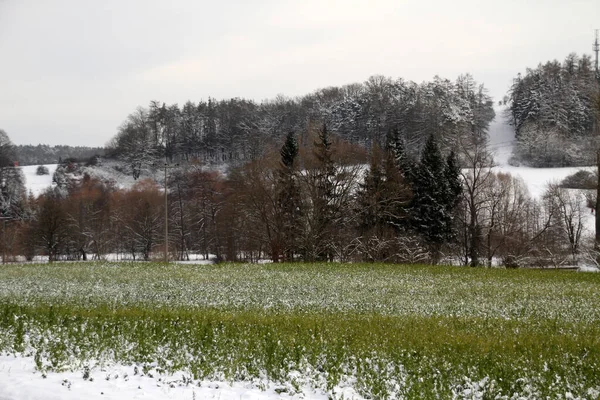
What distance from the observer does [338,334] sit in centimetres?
1135

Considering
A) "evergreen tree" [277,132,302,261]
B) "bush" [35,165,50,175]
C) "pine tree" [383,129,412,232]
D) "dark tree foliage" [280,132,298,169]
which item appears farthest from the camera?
"bush" [35,165,50,175]

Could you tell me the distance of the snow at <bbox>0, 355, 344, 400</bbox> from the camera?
782 centimetres

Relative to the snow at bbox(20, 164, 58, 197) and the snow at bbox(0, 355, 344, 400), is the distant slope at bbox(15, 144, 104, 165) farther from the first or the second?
the snow at bbox(0, 355, 344, 400)

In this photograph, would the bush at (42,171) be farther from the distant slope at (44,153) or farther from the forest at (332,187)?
the distant slope at (44,153)

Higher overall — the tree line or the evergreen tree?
the tree line

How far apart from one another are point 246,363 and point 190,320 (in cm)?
371

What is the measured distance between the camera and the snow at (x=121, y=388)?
7824 millimetres

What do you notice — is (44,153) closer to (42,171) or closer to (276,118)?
(42,171)

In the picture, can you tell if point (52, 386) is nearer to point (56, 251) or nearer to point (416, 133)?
point (56, 251)

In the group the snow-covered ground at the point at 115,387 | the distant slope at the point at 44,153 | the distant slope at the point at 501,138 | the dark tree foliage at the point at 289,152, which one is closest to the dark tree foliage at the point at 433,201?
the dark tree foliage at the point at 289,152

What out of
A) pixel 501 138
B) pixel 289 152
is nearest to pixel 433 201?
pixel 289 152

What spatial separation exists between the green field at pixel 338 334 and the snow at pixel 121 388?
25 centimetres

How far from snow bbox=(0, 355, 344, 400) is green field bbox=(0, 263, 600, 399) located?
9.9 inches

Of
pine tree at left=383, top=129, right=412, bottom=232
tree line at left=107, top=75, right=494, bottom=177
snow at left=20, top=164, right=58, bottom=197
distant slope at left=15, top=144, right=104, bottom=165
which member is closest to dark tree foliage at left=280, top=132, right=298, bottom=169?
pine tree at left=383, top=129, right=412, bottom=232
